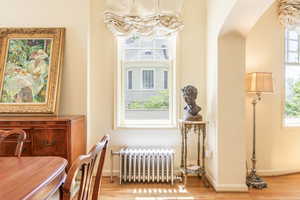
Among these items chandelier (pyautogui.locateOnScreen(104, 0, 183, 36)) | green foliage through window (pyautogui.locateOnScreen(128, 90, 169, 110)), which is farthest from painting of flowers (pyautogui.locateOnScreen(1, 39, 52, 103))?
green foliage through window (pyautogui.locateOnScreen(128, 90, 169, 110))

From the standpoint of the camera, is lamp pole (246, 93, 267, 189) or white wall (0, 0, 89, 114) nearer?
lamp pole (246, 93, 267, 189)

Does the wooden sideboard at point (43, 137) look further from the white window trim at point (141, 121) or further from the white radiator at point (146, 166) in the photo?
the white window trim at point (141, 121)

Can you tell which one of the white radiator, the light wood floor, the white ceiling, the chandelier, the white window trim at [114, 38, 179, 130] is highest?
the chandelier

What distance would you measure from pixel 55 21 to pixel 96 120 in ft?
4.88

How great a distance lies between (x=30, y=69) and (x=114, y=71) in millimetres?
1123

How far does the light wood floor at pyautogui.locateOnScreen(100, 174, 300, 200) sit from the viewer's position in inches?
113

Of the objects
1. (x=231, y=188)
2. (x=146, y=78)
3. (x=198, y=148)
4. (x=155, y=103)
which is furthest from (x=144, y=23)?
(x=231, y=188)

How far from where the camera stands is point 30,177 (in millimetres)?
1304

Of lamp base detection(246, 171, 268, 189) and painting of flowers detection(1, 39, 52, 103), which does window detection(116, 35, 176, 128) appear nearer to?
painting of flowers detection(1, 39, 52, 103)

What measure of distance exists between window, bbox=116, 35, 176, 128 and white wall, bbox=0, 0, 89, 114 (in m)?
0.61

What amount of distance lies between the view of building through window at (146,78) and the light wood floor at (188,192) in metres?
1.02

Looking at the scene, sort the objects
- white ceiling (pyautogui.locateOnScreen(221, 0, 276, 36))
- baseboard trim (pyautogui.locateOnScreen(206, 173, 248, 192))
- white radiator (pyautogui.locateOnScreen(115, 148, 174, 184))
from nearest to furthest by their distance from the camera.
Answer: white ceiling (pyautogui.locateOnScreen(221, 0, 276, 36)) → baseboard trim (pyautogui.locateOnScreen(206, 173, 248, 192)) → white radiator (pyautogui.locateOnScreen(115, 148, 174, 184))

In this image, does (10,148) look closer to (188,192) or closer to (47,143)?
(47,143)

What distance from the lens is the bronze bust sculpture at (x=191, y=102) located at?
316cm
